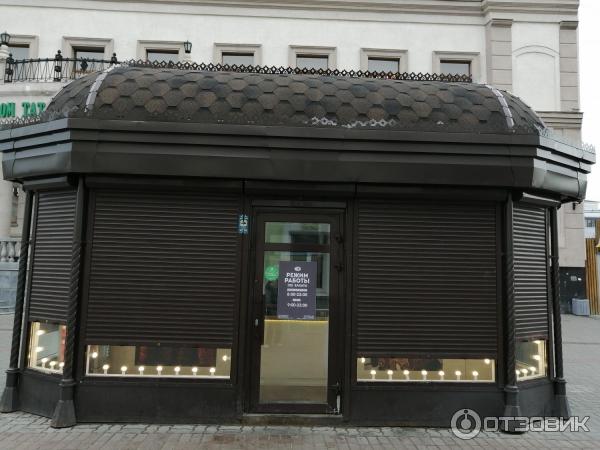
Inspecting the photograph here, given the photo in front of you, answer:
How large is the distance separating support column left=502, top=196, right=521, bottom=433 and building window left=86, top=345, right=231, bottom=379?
335cm

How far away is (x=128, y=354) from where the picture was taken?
5.70 metres

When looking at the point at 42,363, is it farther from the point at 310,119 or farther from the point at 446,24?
the point at 446,24

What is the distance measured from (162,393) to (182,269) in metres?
1.47

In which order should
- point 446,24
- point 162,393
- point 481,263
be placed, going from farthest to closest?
point 446,24 < point 481,263 < point 162,393

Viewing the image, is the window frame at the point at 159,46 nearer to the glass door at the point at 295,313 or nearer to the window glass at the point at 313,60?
the window glass at the point at 313,60

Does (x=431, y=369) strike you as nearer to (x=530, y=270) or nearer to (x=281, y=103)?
(x=530, y=270)

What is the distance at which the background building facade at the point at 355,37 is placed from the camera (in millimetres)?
18594

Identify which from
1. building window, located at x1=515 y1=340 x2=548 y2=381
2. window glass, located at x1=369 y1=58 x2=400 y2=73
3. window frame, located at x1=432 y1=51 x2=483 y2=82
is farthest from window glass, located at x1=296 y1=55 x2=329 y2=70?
building window, located at x1=515 y1=340 x2=548 y2=381

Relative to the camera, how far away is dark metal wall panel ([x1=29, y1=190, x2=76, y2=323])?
19.1 feet

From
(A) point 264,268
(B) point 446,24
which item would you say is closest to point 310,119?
(A) point 264,268

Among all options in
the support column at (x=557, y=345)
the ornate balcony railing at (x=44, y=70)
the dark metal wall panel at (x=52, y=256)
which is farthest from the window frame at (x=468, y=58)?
the dark metal wall panel at (x=52, y=256)

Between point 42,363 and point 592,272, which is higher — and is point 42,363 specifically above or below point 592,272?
below

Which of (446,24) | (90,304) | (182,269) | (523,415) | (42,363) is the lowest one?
(523,415)

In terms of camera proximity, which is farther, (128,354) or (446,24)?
Result: (446,24)
